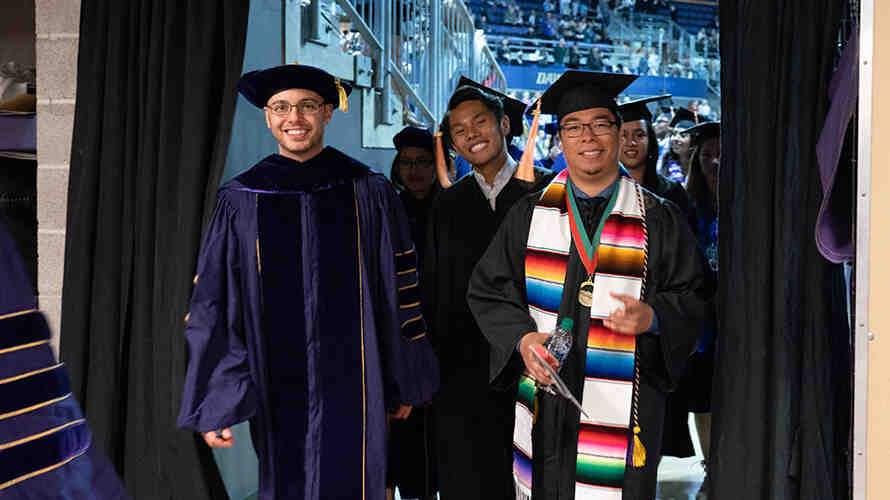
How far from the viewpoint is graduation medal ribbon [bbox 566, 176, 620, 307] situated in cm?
251

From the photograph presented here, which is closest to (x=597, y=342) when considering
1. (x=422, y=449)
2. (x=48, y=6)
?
(x=422, y=449)

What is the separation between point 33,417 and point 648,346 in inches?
69.8

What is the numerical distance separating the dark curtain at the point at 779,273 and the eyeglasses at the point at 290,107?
141 cm

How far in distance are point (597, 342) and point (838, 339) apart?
86cm

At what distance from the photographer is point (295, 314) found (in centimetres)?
273

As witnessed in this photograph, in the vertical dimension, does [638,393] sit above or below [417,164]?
below

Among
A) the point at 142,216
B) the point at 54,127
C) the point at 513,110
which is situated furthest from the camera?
the point at 513,110

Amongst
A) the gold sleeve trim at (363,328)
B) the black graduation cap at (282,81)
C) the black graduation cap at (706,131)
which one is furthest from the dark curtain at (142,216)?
the black graduation cap at (706,131)

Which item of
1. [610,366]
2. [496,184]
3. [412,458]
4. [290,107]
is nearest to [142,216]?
[290,107]

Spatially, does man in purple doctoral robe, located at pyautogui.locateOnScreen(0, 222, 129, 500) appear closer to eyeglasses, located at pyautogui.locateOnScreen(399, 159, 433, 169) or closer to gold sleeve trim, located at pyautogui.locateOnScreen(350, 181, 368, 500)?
gold sleeve trim, located at pyautogui.locateOnScreen(350, 181, 368, 500)

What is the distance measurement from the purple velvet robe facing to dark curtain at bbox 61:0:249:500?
57 centimetres

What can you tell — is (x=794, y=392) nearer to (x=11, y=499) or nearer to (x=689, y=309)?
(x=689, y=309)

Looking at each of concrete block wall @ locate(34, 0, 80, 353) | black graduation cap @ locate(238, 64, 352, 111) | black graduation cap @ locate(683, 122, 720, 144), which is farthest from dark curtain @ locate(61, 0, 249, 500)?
black graduation cap @ locate(683, 122, 720, 144)

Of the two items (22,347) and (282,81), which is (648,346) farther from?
(22,347)
